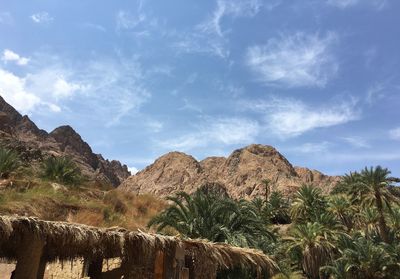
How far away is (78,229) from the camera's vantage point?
9141 millimetres

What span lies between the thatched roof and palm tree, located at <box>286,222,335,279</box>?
23.2 meters

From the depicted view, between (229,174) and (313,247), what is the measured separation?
59.7m

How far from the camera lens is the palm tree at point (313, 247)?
34656mm

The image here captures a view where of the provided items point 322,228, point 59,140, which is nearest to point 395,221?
point 322,228

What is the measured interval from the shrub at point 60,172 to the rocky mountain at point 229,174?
177 ft

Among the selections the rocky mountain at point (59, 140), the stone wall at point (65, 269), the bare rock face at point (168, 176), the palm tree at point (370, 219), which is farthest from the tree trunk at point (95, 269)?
the bare rock face at point (168, 176)

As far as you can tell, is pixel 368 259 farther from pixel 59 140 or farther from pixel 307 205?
pixel 59 140

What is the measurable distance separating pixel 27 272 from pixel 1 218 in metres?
1.62

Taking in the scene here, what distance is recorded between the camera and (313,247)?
34.8 meters

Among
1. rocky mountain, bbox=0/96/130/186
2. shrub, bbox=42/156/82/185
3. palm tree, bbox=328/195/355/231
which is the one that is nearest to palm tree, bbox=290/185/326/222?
palm tree, bbox=328/195/355/231

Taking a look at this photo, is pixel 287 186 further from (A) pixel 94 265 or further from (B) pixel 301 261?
(A) pixel 94 265

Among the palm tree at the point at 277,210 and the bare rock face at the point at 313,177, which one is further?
the bare rock face at the point at 313,177

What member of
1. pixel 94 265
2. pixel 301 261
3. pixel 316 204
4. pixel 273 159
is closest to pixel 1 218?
pixel 94 265

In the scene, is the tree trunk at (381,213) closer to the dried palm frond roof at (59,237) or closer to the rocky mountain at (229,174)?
the dried palm frond roof at (59,237)
